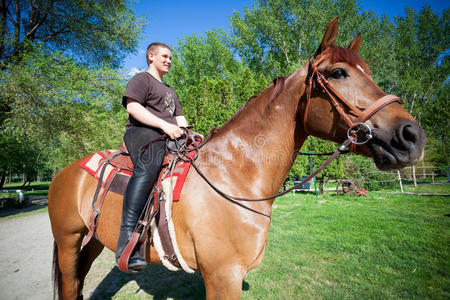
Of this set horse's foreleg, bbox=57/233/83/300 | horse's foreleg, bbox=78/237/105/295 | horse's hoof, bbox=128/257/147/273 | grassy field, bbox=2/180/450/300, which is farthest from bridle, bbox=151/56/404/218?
grassy field, bbox=2/180/450/300

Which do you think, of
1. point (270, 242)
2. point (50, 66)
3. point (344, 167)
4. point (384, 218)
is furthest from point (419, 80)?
point (50, 66)

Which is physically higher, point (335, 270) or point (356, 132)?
point (356, 132)

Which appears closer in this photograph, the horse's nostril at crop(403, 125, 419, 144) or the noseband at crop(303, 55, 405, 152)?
the horse's nostril at crop(403, 125, 419, 144)

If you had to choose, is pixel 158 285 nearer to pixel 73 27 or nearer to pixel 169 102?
pixel 169 102

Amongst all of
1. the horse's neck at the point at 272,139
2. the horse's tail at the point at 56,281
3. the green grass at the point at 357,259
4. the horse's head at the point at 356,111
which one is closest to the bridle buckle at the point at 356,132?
the horse's head at the point at 356,111

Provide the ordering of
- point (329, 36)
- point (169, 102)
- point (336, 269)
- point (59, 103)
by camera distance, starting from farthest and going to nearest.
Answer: point (59, 103) < point (336, 269) < point (169, 102) < point (329, 36)

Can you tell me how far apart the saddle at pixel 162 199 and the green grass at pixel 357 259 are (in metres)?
2.21

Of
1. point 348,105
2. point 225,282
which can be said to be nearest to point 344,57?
point 348,105

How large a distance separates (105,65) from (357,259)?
14.2m

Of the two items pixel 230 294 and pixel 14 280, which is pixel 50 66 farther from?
pixel 230 294

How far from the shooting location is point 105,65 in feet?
36.4

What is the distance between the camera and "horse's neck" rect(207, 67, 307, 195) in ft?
5.49

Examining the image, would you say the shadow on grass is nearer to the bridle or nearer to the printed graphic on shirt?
the bridle

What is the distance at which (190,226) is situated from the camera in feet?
5.06
